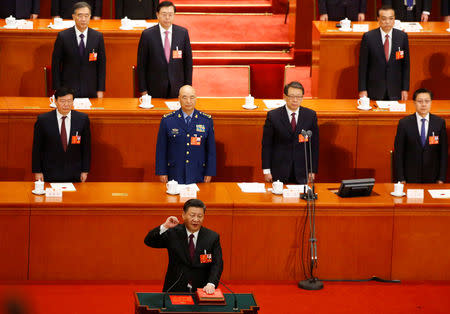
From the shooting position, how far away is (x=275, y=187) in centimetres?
613

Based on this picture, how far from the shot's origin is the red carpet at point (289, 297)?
5.30 metres

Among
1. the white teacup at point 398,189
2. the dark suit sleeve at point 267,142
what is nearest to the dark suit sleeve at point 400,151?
the white teacup at point 398,189

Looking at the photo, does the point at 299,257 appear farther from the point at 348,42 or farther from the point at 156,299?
the point at 348,42

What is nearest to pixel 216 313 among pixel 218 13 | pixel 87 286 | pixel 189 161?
pixel 87 286

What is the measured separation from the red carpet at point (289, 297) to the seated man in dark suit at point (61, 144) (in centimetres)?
135

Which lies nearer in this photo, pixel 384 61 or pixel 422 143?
pixel 422 143

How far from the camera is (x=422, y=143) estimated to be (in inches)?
272

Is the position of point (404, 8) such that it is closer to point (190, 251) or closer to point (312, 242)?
point (312, 242)

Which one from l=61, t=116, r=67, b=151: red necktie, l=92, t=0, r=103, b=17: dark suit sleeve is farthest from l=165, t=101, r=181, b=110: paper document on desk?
l=92, t=0, r=103, b=17: dark suit sleeve

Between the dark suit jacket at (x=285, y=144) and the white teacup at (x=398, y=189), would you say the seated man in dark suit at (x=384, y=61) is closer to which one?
the dark suit jacket at (x=285, y=144)

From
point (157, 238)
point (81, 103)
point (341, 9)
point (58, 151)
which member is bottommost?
point (157, 238)

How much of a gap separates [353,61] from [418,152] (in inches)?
84.0

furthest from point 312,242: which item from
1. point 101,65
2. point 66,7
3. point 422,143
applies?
point 66,7

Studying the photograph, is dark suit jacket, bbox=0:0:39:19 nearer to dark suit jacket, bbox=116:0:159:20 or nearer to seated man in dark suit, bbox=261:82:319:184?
dark suit jacket, bbox=116:0:159:20
